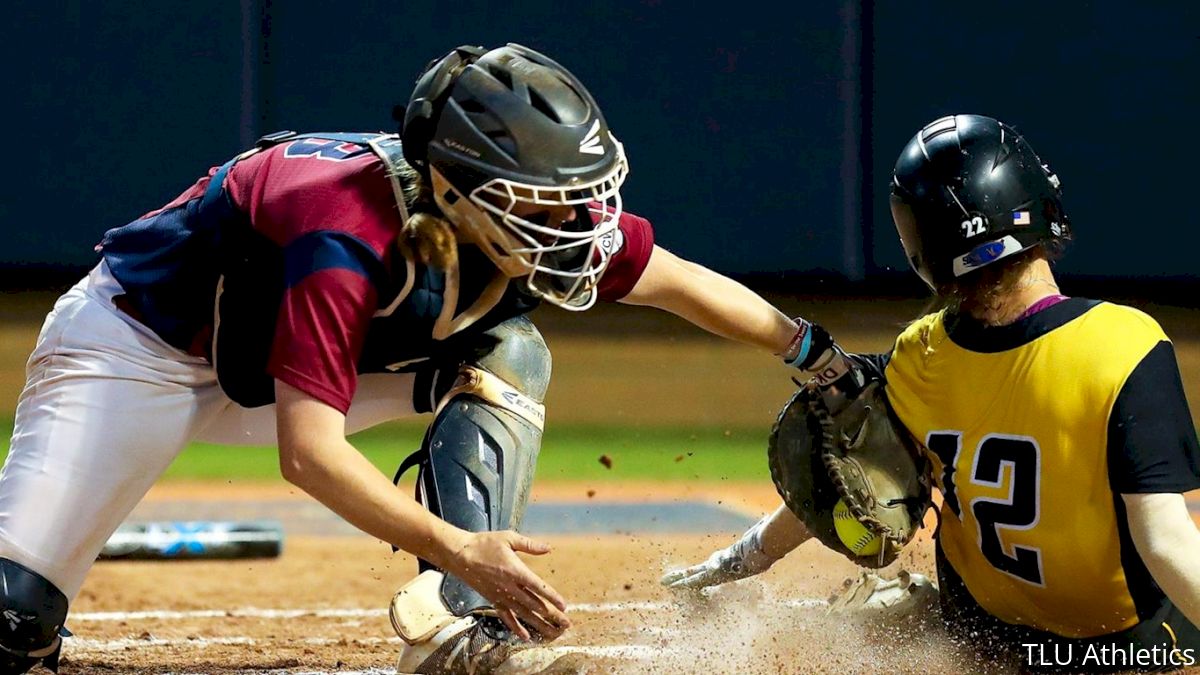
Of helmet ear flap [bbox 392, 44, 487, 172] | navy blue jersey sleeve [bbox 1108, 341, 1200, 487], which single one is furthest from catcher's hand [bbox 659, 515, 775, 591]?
helmet ear flap [bbox 392, 44, 487, 172]

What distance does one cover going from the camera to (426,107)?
2475mm

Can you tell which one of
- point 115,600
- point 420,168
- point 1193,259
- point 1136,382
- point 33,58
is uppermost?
point 420,168

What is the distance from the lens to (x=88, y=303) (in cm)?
292

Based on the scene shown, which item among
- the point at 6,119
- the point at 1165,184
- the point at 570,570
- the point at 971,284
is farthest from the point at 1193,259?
the point at 6,119

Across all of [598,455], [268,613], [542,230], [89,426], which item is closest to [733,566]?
[542,230]

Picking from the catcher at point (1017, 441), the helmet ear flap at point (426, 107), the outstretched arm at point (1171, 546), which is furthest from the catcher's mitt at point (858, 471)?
the helmet ear flap at point (426, 107)

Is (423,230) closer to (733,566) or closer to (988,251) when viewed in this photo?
(988,251)

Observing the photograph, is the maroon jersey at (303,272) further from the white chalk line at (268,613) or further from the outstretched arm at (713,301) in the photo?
the white chalk line at (268,613)

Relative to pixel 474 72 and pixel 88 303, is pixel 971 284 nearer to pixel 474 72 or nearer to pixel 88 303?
pixel 474 72

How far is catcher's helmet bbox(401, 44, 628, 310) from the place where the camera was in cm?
240

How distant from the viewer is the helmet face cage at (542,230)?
2.41 metres

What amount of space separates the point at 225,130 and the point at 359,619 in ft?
10.2

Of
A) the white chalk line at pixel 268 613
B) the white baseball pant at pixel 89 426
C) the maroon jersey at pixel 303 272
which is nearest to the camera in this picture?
the maroon jersey at pixel 303 272

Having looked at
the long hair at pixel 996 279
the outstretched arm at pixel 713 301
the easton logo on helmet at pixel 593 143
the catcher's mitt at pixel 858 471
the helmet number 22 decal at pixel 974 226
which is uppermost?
the easton logo on helmet at pixel 593 143
